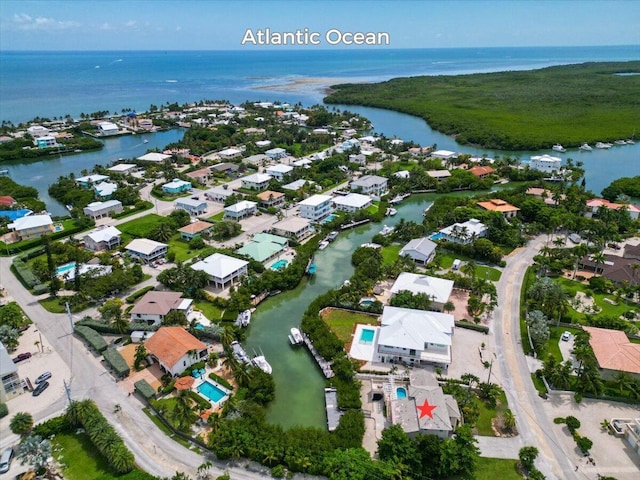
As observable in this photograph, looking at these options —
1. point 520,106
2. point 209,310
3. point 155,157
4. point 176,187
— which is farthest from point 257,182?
point 520,106

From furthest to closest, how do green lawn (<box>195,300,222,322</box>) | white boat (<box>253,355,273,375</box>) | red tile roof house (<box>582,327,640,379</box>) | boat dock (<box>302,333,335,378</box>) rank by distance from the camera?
green lawn (<box>195,300,222,322</box>)
white boat (<box>253,355,273,375</box>)
boat dock (<box>302,333,335,378</box>)
red tile roof house (<box>582,327,640,379</box>)

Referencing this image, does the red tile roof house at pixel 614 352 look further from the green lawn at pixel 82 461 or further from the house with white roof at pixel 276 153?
the house with white roof at pixel 276 153

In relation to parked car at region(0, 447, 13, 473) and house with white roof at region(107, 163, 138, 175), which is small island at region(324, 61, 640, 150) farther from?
parked car at region(0, 447, 13, 473)

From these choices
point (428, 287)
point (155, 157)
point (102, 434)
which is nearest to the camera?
point (102, 434)

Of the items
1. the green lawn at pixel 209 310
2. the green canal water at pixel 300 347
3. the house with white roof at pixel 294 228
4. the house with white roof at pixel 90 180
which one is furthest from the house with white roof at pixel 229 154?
the green lawn at pixel 209 310

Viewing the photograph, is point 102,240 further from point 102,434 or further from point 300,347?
point 102,434

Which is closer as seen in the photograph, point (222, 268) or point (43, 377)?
point (43, 377)

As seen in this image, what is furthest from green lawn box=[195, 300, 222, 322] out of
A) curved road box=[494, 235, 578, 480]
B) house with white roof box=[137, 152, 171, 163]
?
house with white roof box=[137, 152, 171, 163]
